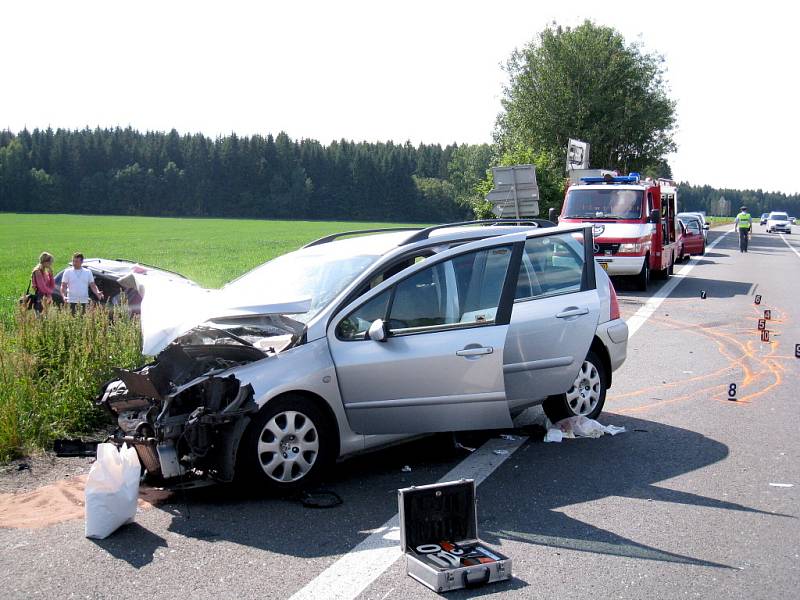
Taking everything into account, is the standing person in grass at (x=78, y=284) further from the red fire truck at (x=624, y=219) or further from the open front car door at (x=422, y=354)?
the red fire truck at (x=624, y=219)

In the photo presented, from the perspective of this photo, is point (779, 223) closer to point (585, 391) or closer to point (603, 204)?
point (603, 204)

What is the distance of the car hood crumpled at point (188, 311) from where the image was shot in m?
5.97

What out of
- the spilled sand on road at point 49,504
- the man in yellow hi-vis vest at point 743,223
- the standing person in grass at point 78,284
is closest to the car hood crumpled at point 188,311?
the spilled sand on road at point 49,504

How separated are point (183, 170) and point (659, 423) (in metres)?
126

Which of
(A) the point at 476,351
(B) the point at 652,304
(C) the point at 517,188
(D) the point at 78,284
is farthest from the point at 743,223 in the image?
(A) the point at 476,351

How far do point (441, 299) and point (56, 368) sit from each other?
4.13 m

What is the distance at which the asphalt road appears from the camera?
415 centimetres

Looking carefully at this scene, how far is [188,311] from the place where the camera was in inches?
248

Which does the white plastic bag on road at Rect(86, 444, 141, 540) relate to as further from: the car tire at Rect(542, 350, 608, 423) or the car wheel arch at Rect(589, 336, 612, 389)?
the car wheel arch at Rect(589, 336, 612, 389)

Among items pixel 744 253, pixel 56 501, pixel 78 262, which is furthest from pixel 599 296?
pixel 744 253

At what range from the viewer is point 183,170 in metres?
127

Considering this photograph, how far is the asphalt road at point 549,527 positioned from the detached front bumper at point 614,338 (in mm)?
521

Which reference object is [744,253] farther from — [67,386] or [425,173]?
[425,173]

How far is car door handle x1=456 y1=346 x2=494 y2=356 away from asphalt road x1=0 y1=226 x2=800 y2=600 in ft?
2.69
